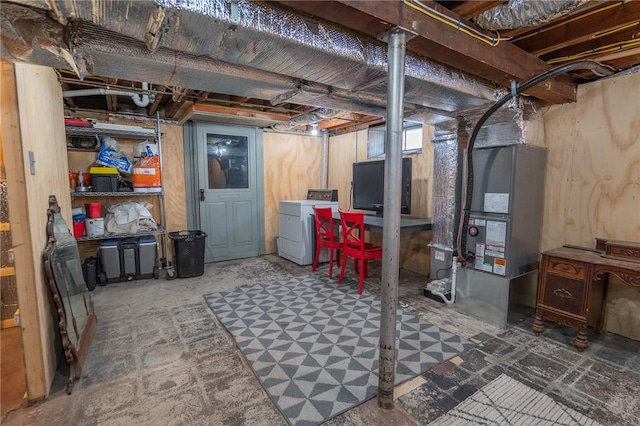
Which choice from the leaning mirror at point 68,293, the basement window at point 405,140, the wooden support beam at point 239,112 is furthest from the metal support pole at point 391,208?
the wooden support beam at point 239,112

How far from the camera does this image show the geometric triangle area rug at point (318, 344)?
5.74 feet

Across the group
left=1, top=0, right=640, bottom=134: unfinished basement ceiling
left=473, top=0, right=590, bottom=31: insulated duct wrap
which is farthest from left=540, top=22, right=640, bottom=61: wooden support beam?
left=473, top=0, right=590, bottom=31: insulated duct wrap

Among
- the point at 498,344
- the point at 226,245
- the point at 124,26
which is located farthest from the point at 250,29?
the point at 226,245

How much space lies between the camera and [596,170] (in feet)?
8.39

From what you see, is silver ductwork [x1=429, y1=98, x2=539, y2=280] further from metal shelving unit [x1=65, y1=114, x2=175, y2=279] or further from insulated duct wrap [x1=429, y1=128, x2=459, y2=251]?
metal shelving unit [x1=65, y1=114, x2=175, y2=279]

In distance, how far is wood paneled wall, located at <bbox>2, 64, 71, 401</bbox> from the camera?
1593 millimetres

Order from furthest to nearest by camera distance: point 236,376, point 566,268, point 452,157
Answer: point 452,157, point 566,268, point 236,376

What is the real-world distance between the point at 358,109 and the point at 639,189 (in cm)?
228

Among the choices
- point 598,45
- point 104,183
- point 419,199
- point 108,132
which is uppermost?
point 598,45

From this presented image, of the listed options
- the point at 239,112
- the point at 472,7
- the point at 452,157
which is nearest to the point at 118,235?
the point at 239,112

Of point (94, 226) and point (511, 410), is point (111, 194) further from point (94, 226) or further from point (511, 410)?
point (511, 410)

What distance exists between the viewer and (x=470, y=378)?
190 centimetres

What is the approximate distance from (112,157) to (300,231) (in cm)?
254

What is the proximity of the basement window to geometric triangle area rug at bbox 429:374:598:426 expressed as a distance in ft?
9.35
